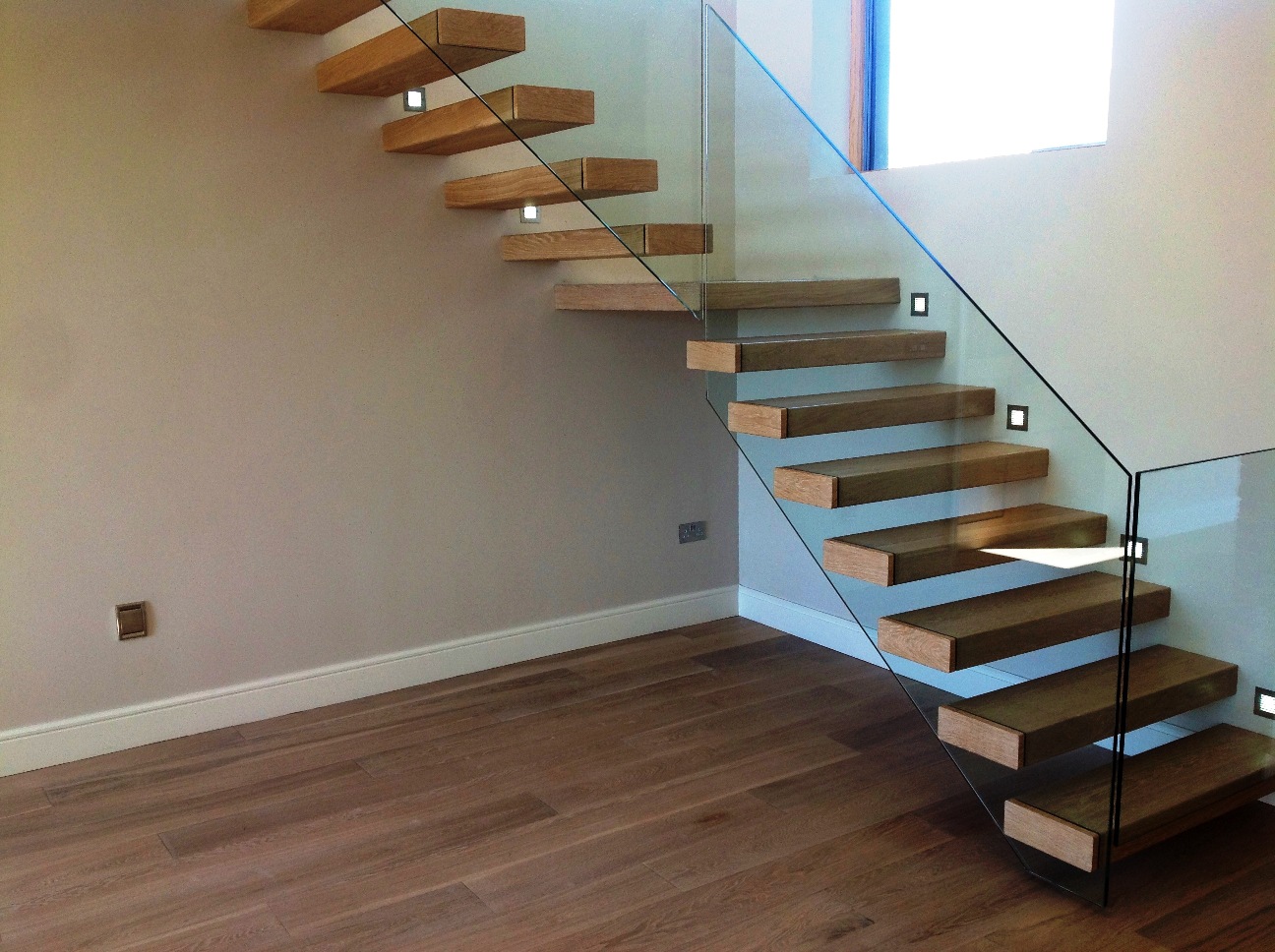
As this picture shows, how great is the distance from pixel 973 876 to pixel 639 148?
7.03 feet

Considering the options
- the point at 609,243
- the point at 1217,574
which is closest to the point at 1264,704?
the point at 1217,574

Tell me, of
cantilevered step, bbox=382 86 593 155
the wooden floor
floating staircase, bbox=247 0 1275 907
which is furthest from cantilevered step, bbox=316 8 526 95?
the wooden floor

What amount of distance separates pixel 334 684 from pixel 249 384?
110cm

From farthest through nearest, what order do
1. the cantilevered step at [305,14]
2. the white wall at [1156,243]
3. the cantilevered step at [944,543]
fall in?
1. the cantilevered step at [305,14]
2. the white wall at [1156,243]
3. the cantilevered step at [944,543]

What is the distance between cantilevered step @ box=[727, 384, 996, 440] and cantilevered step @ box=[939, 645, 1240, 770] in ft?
2.34

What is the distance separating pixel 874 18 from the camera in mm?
4301

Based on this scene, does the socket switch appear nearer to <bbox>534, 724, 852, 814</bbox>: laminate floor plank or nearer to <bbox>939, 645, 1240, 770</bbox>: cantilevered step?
<bbox>534, 724, 852, 814</bbox>: laminate floor plank

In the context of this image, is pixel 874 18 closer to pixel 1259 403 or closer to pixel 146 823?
pixel 1259 403

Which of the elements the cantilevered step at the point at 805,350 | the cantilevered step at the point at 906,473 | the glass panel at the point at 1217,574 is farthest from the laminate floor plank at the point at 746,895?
the cantilevered step at the point at 805,350

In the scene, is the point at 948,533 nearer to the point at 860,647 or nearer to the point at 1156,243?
the point at 1156,243

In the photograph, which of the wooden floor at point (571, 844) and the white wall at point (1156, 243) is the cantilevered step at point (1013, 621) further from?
the white wall at point (1156, 243)

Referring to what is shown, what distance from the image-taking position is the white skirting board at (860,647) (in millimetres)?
A: 2896

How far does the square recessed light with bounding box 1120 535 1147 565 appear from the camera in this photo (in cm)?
256

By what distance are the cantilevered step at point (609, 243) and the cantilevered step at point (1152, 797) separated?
1.74m
